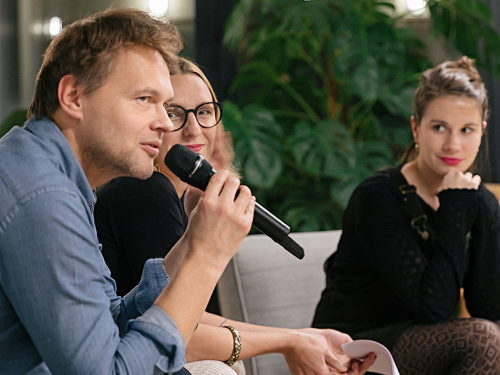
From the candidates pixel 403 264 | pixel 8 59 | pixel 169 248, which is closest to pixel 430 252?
pixel 403 264

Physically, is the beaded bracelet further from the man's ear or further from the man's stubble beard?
the man's ear

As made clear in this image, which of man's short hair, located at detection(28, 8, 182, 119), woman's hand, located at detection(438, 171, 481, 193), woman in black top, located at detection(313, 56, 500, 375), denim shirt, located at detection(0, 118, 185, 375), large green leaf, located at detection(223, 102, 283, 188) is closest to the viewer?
denim shirt, located at detection(0, 118, 185, 375)

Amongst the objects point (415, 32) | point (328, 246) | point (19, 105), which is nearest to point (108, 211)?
point (328, 246)

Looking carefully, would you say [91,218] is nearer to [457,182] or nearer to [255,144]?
[457,182]

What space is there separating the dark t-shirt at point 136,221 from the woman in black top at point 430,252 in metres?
0.68

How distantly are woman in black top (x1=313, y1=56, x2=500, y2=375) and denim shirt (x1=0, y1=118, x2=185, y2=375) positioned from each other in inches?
34.9

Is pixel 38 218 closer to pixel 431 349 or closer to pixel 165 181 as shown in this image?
pixel 165 181

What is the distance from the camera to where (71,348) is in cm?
57

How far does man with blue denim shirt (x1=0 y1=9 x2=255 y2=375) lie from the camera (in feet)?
1.87

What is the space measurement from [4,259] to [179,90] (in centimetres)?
67

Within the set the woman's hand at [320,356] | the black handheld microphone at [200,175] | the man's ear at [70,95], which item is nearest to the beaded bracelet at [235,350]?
the woman's hand at [320,356]

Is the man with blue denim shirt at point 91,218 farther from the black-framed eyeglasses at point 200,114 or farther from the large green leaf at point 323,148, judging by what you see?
the large green leaf at point 323,148

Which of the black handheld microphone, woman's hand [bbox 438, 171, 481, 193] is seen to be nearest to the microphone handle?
the black handheld microphone

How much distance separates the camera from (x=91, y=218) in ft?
2.25
